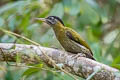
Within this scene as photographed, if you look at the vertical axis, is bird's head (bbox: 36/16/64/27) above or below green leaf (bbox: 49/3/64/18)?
below

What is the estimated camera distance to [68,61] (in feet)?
11.1

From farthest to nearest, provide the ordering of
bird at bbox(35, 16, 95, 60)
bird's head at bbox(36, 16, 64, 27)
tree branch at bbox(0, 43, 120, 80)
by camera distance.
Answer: bird's head at bbox(36, 16, 64, 27) → bird at bbox(35, 16, 95, 60) → tree branch at bbox(0, 43, 120, 80)

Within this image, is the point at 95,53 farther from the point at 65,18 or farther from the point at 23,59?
the point at 65,18

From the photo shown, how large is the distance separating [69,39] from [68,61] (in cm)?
56

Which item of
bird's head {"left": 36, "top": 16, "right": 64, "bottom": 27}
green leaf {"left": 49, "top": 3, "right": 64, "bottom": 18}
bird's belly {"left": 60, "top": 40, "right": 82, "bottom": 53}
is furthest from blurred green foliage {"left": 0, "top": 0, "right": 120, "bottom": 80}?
bird's belly {"left": 60, "top": 40, "right": 82, "bottom": 53}

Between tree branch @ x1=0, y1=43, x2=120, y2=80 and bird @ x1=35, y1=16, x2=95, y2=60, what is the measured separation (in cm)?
30

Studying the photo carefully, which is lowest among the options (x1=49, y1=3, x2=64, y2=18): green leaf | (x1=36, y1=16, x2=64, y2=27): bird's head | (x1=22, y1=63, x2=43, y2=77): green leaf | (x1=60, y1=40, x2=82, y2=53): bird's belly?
(x1=22, y1=63, x2=43, y2=77): green leaf

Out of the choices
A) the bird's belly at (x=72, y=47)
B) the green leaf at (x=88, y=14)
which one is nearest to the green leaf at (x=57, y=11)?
the green leaf at (x=88, y=14)

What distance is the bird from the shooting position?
383cm

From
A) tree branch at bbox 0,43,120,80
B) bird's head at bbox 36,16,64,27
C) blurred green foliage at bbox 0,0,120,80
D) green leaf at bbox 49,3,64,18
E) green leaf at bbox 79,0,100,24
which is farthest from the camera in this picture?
green leaf at bbox 79,0,100,24

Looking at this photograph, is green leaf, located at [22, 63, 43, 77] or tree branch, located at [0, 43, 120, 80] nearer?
green leaf, located at [22, 63, 43, 77]

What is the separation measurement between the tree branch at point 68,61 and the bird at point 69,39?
0.98ft

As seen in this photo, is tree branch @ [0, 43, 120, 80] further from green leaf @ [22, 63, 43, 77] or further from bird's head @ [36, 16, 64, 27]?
bird's head @ [36, 16, 64, 27]

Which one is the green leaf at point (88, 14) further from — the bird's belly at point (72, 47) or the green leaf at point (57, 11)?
the bird's belly at point (72, 47)
